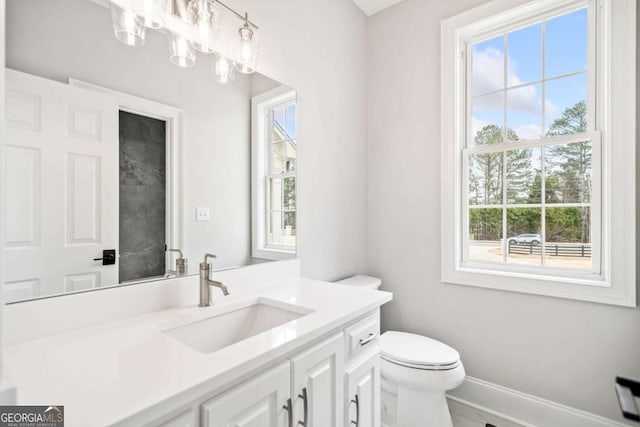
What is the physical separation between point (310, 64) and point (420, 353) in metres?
1.74

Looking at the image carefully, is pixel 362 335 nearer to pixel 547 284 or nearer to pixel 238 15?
pixel 547 284

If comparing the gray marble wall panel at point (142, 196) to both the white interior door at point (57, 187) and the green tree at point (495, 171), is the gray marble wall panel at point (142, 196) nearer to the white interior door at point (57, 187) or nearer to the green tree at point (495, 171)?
the white interior door at point (57, 187)

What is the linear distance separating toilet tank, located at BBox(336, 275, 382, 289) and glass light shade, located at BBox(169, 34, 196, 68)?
1.49 metres

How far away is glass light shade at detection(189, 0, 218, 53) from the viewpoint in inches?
47.5

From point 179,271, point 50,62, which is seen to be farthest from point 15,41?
point 179,271

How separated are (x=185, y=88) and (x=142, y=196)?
47 centimetres

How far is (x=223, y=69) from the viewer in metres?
1.35

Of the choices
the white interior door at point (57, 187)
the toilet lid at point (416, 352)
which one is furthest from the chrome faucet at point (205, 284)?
the toilet lid at point (416, 352)

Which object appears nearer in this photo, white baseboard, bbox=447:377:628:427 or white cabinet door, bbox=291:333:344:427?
white cabinet door, bbox=291:333:344:427

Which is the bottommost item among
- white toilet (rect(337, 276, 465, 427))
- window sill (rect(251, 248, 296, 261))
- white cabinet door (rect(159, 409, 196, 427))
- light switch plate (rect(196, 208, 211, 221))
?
white toilet (rect(337, 276, 465, 427))

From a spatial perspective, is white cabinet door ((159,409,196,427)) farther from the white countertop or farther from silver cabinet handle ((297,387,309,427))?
silver cabinet handle ((297,387,309,427))

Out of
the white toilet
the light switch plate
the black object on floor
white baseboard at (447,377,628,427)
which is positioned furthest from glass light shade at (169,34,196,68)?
white baseboard at (447,377,628,427)

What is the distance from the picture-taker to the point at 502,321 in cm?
185

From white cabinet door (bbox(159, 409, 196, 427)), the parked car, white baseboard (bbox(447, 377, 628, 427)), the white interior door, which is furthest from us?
the parked car
